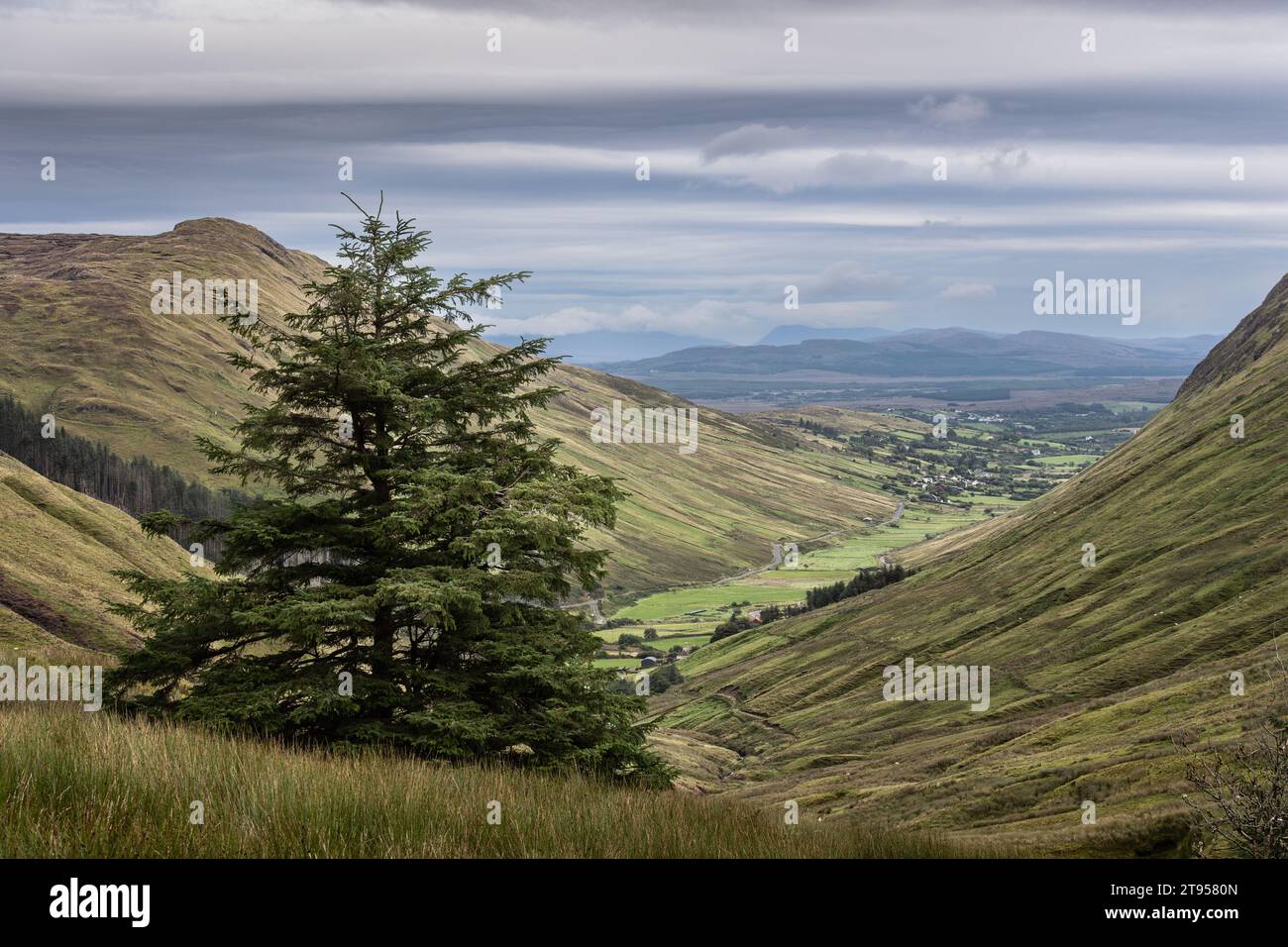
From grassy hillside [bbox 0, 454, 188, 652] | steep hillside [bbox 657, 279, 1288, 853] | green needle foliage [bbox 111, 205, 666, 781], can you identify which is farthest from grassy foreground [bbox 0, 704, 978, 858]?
grassy hillside [bbox 0, 454, 188, 652]

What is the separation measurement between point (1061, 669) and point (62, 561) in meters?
98.4

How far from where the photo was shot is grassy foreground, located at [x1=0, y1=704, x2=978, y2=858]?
370 inches

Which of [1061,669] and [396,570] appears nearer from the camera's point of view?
[396,570]

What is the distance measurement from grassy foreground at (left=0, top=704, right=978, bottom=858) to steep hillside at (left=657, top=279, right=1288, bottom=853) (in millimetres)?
17042

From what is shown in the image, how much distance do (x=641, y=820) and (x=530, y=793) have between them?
7.10 ft

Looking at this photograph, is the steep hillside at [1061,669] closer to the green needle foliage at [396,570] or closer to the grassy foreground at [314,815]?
the green needle foliage at [396,570]

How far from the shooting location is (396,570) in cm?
2131

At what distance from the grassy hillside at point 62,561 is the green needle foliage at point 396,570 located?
1056 inches

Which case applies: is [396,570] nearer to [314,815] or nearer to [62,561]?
[314,815]

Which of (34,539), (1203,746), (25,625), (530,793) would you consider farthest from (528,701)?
(34,539)

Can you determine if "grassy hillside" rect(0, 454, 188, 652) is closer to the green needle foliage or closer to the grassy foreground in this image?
the green needle foliage

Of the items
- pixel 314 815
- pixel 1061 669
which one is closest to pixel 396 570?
pixel 314 815
